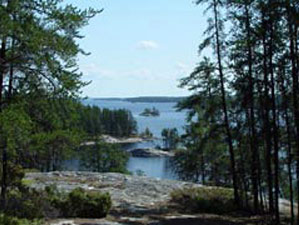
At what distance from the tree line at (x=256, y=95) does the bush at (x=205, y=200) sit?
1.67 ft

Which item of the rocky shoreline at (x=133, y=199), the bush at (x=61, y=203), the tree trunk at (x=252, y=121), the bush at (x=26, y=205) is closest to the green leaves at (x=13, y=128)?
the bush at (x=26, y=205)

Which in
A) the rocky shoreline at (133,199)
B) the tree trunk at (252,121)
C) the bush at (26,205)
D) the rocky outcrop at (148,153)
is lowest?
the rocky outcrop at (148,153)

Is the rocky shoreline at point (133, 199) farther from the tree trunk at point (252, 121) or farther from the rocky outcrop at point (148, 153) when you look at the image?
the rocky outcrop at point (148, 153)

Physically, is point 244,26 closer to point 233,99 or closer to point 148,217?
point 233,99

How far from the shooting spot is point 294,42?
12.5 metres

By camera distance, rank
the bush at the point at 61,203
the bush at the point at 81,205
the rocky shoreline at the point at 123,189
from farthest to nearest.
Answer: the rocky shoreline at the point at 123,189 → the bush at the point at 81,205 → the bush at the point at 61,203

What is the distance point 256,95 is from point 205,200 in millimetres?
4126

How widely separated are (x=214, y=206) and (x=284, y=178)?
10.5ft

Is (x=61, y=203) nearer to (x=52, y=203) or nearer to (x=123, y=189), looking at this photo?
(x=52, y=203)

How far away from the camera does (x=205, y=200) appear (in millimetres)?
17062

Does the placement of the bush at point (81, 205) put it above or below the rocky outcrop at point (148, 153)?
above

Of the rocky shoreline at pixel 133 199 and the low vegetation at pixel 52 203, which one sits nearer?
the low vegetation at pixel 52 203

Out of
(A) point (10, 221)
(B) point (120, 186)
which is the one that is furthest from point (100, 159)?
(A) point (10, 221)

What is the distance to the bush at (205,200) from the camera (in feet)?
54.3
